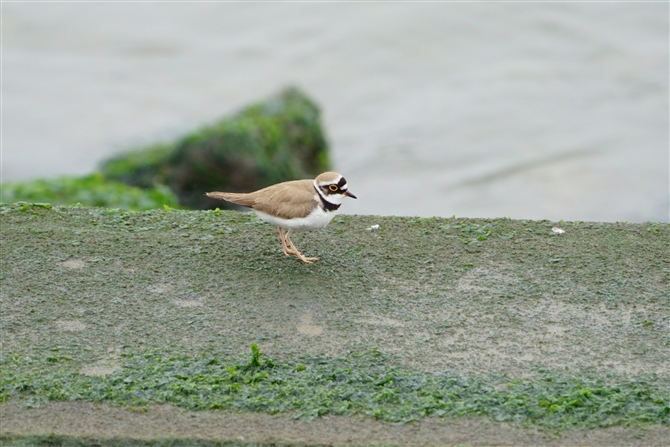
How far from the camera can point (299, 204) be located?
4.76 m

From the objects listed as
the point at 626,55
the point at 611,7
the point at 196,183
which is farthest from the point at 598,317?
the point at 611,7

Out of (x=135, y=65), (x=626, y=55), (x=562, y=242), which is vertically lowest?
(x=562, y=242)

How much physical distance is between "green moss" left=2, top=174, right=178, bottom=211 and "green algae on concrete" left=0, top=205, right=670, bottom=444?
10.7 ft

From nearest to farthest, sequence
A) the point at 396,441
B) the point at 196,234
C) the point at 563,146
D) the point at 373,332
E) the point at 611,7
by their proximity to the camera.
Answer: the point at 396,441
the point at 373,332
the point at 196,234
the point at 563,146
the point at 611,7

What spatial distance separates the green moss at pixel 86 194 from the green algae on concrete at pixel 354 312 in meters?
3.25

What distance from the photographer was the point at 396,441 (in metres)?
3.18

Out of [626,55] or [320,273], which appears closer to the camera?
[320,273]

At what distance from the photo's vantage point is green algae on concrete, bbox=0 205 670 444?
3500mm

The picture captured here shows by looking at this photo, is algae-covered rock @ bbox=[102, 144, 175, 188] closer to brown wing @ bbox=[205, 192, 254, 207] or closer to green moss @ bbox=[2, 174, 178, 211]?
green moss @ bbox=[2, 174, 178, 211]

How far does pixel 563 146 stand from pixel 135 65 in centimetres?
820

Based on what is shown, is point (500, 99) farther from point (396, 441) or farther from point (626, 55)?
point (396, 441)

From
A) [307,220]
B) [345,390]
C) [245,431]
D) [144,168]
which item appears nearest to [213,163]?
[144,168]

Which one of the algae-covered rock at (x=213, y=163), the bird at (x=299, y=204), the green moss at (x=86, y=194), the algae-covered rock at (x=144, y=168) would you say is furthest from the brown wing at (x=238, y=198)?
the algae-covered rock at (x=144, y=168)

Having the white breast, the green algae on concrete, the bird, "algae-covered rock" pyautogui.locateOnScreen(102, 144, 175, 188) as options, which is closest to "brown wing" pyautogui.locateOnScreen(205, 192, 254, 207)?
the bird
